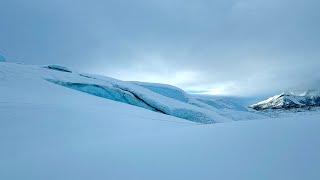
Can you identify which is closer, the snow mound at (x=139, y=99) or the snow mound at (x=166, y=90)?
the snow mound at (x=139, y=99)

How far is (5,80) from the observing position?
11.4m

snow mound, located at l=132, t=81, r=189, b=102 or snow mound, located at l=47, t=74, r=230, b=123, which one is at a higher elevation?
snow mound, located at l=132, t=81, r=189, b=102

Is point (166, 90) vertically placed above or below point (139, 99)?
above

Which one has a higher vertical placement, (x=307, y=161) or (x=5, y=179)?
(x=307, y=161)

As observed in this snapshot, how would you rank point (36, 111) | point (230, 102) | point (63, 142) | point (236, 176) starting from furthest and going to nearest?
point (230, 102) → point (36, 111) → point (63, 142) → point (236, 176)

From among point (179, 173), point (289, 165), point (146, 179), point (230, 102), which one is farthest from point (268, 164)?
point (230, 102)

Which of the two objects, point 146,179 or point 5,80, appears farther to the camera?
point 5,80

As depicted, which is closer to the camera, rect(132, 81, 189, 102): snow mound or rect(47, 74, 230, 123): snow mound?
rect(47, 74, 230, 123): snow mound

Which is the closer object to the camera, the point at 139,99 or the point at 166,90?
the point at 139,99

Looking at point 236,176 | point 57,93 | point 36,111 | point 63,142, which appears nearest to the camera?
point 236,176

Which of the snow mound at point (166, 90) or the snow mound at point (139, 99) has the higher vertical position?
the snow mound at point (166, 90)

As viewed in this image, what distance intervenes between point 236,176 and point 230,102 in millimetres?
35880

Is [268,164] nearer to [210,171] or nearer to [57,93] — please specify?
[210,171]

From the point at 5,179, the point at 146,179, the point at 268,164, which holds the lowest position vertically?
the point at 5,179
